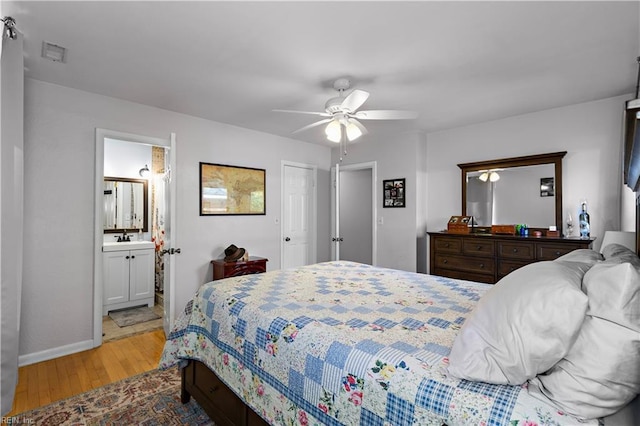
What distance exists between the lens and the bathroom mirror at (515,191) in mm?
3445

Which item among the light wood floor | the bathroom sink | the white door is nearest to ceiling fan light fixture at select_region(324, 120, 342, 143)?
the white door

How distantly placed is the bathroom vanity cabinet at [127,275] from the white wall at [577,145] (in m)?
4.57

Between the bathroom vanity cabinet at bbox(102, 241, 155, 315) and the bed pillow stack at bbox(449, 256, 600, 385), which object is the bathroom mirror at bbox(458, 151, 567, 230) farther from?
the bathroom vanity cabinet at bbox(102, 241, 155, 315)

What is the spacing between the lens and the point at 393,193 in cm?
462

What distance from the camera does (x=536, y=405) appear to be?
89cm

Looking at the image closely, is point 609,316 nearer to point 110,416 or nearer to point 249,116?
point 110,416

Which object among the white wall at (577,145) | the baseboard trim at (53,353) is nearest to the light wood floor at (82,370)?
the baseboard trim at (53,353)

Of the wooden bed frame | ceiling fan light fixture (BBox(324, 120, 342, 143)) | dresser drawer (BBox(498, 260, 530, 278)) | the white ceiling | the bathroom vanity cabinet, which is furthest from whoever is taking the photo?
the bathroom vanity cabinet

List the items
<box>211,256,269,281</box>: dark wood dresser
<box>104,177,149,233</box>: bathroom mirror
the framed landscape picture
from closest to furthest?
<box>211,256,269,281</box>: dark wood dresser → the framed landscape picture → <box>104,177,149,233</box>: bathroom mirror

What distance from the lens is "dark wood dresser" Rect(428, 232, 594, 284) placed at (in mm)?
3074

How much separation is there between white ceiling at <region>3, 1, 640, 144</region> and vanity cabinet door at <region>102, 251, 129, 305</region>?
2086 mm

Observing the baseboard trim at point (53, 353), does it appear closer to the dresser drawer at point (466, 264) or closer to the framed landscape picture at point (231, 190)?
the framed landscape picture at point (231, 190)

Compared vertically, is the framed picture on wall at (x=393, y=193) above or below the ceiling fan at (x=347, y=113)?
below

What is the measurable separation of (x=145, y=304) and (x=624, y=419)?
16.1 ft
